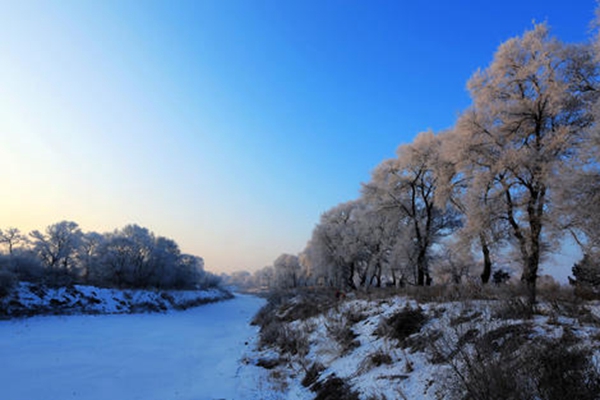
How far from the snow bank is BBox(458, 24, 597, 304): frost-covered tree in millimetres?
31103

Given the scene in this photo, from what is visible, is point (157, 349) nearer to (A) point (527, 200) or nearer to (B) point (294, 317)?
(B) point (294, 317)

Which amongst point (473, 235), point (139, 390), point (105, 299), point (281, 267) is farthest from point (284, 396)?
point (281, 267)

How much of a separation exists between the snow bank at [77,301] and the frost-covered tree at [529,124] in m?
31.1

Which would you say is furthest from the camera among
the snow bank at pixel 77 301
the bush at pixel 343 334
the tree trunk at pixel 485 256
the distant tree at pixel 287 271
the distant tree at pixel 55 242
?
the distant tree at pixel 287 271

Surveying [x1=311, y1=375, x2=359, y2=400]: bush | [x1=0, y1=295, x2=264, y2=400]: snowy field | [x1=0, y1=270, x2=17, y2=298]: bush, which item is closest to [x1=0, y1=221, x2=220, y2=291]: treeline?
[x1=0, y1=270, x2=17, y2=298]: bush

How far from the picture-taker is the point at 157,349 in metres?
15.1

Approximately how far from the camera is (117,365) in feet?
38.5

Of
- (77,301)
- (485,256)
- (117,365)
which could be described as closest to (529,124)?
(485,256)

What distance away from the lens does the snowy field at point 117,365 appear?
8883mm

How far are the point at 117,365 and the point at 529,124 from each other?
2004 centimetres

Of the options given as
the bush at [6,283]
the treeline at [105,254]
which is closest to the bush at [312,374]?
the bush at [6,283]

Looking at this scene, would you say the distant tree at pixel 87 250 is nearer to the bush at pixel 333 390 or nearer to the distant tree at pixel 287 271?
the distant tree at pixel 287 271

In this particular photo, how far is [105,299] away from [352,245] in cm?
2686

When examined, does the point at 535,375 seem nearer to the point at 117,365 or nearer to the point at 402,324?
the point at 402,324
